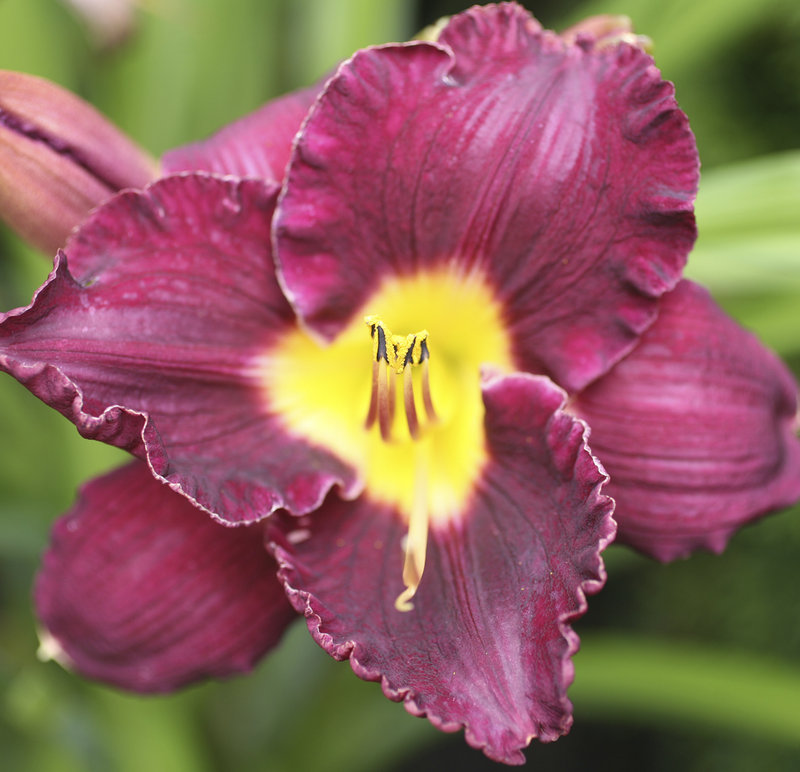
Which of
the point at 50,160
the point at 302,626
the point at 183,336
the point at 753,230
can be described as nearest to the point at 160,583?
the point at 183,336

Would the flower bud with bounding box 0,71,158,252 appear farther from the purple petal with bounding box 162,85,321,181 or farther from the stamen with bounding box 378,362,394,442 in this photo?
the stamen with bounding box 378,362,394,442

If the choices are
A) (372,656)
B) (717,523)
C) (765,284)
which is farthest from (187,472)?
(765,284)

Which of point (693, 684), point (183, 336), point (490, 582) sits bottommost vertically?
point (693, 684)

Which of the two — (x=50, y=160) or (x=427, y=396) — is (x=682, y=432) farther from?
(x=50, y=160)

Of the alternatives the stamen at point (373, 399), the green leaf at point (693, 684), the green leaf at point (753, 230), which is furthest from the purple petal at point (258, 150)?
the green leaf at point (693, 684)

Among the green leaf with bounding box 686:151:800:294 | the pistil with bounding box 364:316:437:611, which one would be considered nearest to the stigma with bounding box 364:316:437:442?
the pistil with bounding box 364:316:437:611

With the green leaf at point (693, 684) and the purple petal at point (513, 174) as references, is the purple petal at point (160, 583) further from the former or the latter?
the green leaf at point (693, 684)

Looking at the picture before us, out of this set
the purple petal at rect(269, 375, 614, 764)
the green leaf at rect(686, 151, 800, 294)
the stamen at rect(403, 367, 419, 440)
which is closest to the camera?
the purple petal at rect(269, 375, 614, 764)
